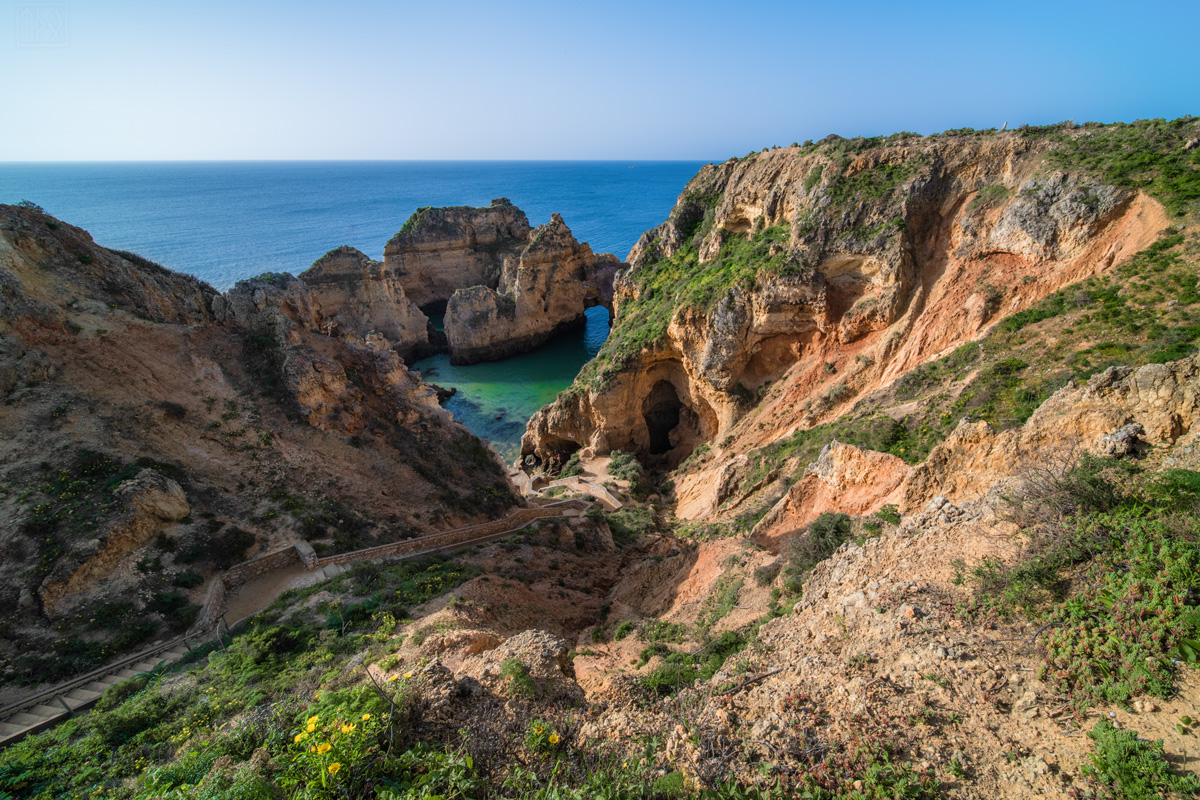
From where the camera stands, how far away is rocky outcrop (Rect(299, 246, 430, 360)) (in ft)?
157

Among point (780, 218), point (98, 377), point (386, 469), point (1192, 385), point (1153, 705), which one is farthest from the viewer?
point (780, 218)

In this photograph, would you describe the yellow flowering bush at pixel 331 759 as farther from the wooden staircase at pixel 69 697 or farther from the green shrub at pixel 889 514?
the green shrub at pixel 889 514

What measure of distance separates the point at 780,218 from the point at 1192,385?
76.4ft

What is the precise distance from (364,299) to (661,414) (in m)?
32.8

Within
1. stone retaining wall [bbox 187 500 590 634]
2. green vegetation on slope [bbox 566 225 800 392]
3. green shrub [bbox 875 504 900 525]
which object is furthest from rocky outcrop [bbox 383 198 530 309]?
green shrub [bbox 875 504 900 525]

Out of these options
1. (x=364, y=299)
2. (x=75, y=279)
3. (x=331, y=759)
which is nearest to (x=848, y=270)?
(x=331, y=759)

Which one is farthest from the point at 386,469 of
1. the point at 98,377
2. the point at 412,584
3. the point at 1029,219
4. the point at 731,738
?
the point at 1029,219

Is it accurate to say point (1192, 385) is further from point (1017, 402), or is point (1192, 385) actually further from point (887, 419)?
point (887, 419)

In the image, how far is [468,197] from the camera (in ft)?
575

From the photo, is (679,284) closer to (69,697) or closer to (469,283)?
(69,697)

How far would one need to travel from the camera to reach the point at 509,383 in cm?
5194

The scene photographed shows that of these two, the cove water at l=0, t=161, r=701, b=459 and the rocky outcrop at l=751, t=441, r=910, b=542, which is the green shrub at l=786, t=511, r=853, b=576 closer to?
the rocky outcrop at l=751, t=441, r=910, b=542

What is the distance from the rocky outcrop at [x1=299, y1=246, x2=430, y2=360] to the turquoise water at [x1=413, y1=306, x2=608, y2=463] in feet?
12.5

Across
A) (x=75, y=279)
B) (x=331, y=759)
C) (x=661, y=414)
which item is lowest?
(x=661, y=414)
